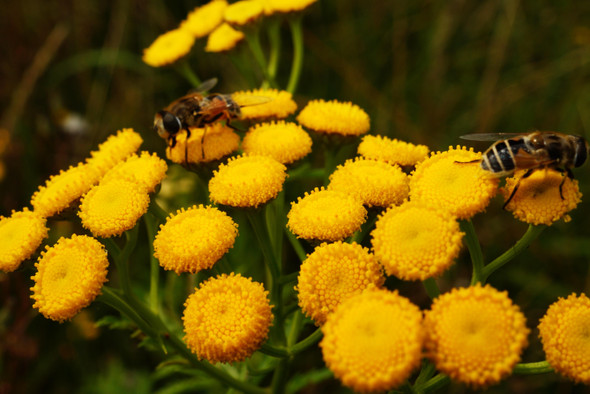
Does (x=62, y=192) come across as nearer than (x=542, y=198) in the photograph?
No

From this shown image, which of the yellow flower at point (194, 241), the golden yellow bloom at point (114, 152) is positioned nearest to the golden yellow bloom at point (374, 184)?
the yellow flower at point (194, 241)

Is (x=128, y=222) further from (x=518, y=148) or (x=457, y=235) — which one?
(x=518, y=148)

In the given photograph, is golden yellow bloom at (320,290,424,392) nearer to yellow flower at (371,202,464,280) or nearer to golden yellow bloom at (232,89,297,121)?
yellow flower at (371,202,464,280)

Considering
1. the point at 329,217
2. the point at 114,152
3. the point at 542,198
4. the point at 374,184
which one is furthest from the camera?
the point at 114,152

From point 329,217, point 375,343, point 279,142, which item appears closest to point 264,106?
point 279,142

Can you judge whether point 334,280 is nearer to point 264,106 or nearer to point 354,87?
point 264,106

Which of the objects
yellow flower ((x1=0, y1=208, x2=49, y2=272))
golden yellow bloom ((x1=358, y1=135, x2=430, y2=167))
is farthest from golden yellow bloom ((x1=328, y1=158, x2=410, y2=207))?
yellow flower ((x1=0, y1=208, x2=49, y2=272))
